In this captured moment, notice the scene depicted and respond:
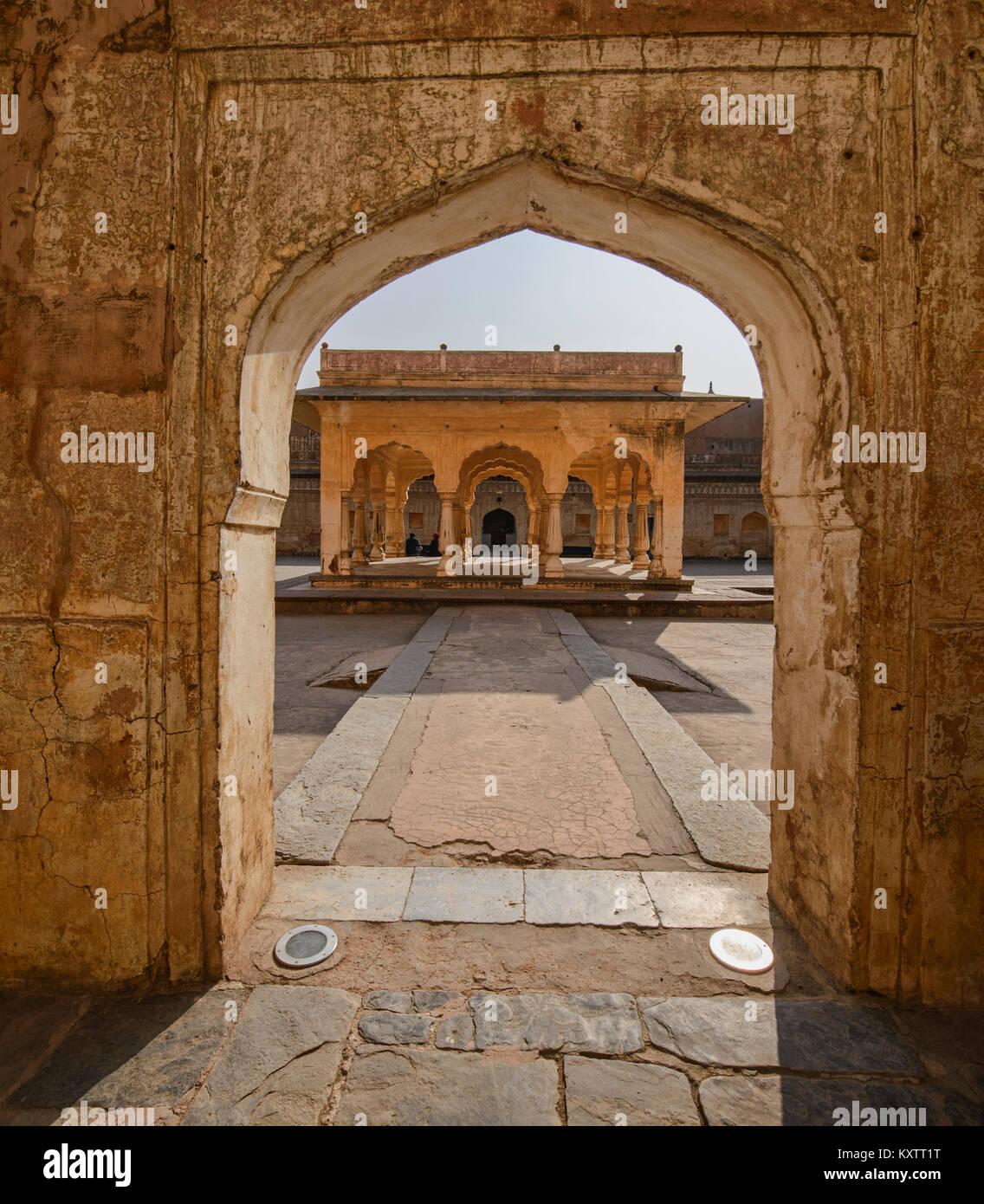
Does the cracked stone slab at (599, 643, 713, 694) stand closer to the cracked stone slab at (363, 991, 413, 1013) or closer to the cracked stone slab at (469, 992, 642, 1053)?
the cracked stone slab at (469, 992, 642, 1053)

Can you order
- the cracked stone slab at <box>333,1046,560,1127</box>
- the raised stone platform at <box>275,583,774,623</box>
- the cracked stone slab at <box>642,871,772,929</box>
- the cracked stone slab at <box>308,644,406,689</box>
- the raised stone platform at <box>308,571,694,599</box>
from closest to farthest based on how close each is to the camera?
the cracked stone slab at <box>333,1046,560,1127</box>
the cracked stone slab at <box>642,871,772,929</box>
the cracked stone slab at <box>308,644,406,689</box>
the raised stone platform at <box>275,583,774,623</box>
the raised stone platform at <box>308,571,694,599</box>

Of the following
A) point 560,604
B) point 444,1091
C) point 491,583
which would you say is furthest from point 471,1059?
point 491,583

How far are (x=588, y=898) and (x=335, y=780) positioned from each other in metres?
1.57

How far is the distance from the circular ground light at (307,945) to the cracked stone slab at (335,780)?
0.48 metres

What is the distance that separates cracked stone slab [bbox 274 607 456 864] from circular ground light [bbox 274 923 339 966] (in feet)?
1.57

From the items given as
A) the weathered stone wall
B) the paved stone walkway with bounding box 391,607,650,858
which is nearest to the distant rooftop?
the paved stone walkway with bounding box 391,607,650,858

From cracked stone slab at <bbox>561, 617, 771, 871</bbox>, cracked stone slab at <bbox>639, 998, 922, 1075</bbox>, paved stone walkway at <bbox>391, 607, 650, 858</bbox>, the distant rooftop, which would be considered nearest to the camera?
cracked stone slab at <bbox>639, 998, 922, 1075</bbox>

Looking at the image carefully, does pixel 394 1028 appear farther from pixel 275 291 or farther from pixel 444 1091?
pixel 275 291

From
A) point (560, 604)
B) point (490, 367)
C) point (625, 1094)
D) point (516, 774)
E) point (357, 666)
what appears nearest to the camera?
point (625, 1094)

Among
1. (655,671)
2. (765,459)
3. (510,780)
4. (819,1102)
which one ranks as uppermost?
(765,459)

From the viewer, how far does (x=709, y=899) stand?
7.59ft

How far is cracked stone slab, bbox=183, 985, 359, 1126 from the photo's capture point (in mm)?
1459
